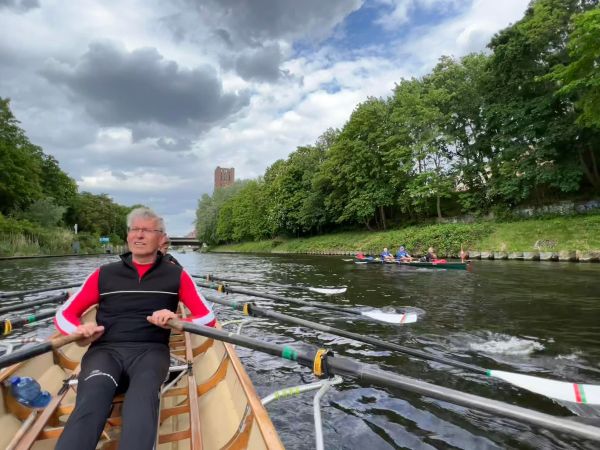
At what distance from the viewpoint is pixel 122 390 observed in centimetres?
315

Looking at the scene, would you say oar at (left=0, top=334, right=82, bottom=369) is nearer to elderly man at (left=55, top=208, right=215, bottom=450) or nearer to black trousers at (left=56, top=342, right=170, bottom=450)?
elderly man at (left=55, top=208, right=215, bottom=450)

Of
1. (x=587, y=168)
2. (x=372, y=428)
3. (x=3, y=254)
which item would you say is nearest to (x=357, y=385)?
(x=372, y=428)

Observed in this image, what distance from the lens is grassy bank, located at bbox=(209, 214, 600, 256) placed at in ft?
73.5

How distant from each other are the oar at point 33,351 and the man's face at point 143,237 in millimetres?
888

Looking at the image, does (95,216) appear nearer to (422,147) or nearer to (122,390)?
(422,147)

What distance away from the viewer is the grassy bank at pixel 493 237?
22.4 metres

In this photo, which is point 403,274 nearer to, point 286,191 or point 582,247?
point 582,247

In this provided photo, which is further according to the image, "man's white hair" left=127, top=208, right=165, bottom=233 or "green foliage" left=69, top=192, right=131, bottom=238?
"green foliage" left=69, top=192, right=131, bottom=238

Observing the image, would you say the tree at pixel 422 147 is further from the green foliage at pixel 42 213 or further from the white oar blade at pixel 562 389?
the green foliage at pixel 42 213

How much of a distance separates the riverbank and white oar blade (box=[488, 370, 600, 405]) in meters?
21.1

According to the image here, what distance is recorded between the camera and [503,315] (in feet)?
29.0

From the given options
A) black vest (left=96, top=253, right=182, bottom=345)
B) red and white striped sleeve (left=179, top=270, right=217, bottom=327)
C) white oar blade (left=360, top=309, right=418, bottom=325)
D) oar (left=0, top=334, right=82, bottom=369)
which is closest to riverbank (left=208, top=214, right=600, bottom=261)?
white oar blade (left=360, top=309, right=418, bottom=325)

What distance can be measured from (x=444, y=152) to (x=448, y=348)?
112 feet

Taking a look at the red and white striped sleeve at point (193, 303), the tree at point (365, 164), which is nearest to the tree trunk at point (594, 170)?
the tree at point (365, 164)
